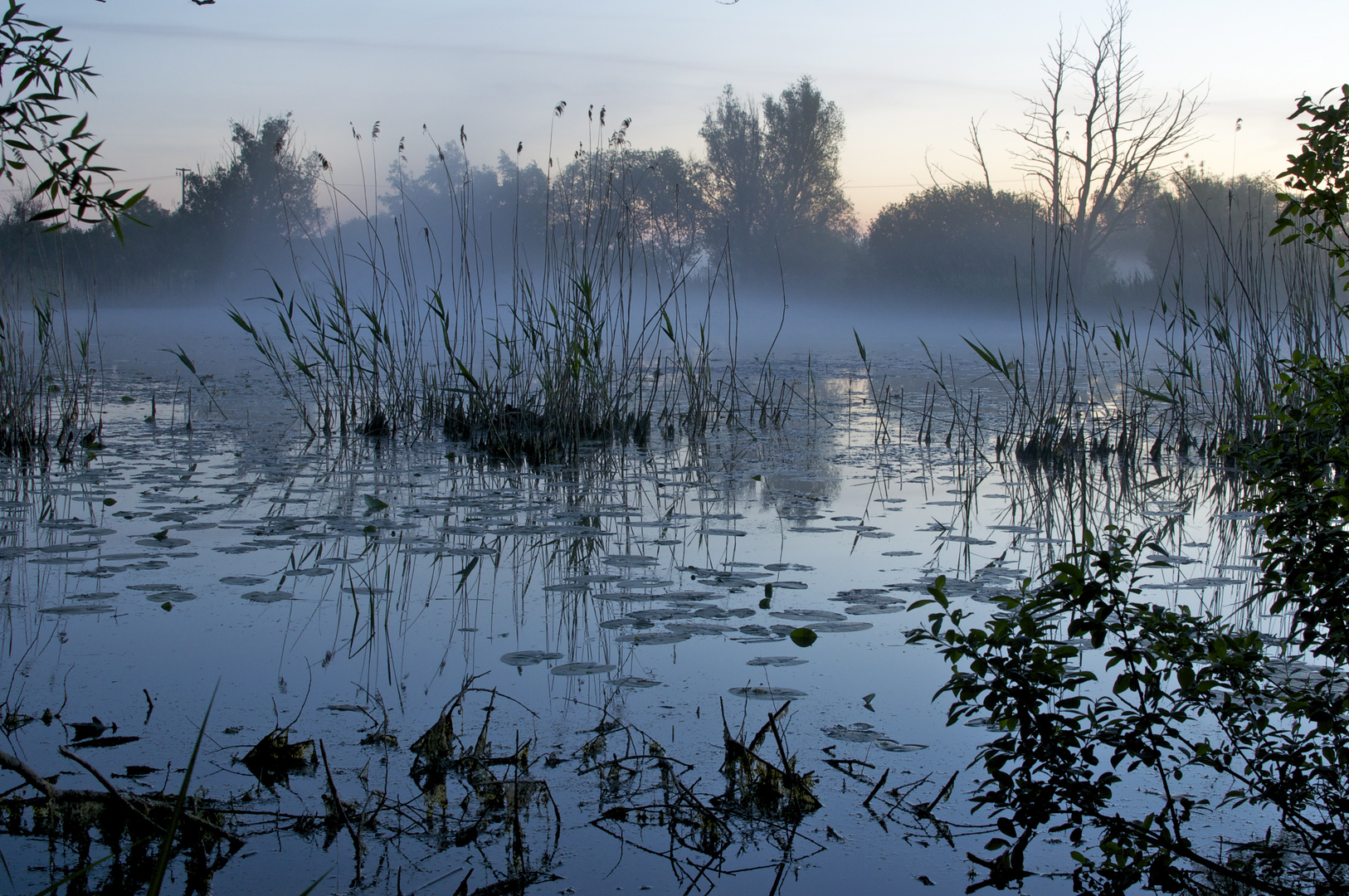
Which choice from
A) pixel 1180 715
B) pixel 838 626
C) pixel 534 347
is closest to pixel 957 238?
pixel 534 347

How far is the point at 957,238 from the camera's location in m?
21.4

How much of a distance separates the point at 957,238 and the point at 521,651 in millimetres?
21585

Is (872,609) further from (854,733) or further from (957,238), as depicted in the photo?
(957,238)

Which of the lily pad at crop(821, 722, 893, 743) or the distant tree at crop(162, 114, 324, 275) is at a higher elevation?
the distant tree at crop(162, 114, 324, 275)

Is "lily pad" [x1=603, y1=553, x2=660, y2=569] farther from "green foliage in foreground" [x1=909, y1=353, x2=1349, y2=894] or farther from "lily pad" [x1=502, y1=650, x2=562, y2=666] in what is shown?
"green foliage in foreground" [x1=909, y1=353, x2=1349, y2=894]

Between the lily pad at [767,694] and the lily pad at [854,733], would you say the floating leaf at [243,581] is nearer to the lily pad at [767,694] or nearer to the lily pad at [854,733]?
the lily pad at [767,694]

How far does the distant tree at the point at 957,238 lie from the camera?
2044 centimetres

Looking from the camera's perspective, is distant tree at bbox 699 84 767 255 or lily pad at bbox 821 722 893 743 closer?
lily pad at bbox 821 722 893 743

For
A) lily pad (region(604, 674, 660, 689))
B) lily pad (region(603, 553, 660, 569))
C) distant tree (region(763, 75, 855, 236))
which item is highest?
distant tree (region(763, 75, 855, 236))

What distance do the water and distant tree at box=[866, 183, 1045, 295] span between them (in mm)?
17842

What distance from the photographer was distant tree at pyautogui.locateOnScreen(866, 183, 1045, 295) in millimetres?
20438

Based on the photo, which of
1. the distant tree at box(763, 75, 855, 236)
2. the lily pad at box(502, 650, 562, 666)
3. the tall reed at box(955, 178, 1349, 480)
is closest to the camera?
the lily pad at box(502, 650, 562, 666)

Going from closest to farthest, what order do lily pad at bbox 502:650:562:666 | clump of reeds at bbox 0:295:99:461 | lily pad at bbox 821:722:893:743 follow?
lily pad at bbox 821:722:893:743, lily pad at bbox 502:650:562:666, clump of reeds at bbox 0:295:99:461

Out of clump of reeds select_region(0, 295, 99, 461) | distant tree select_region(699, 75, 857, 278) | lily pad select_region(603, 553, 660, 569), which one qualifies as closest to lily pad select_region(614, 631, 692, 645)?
lily pad select_region(603, 553, 660, 569)
